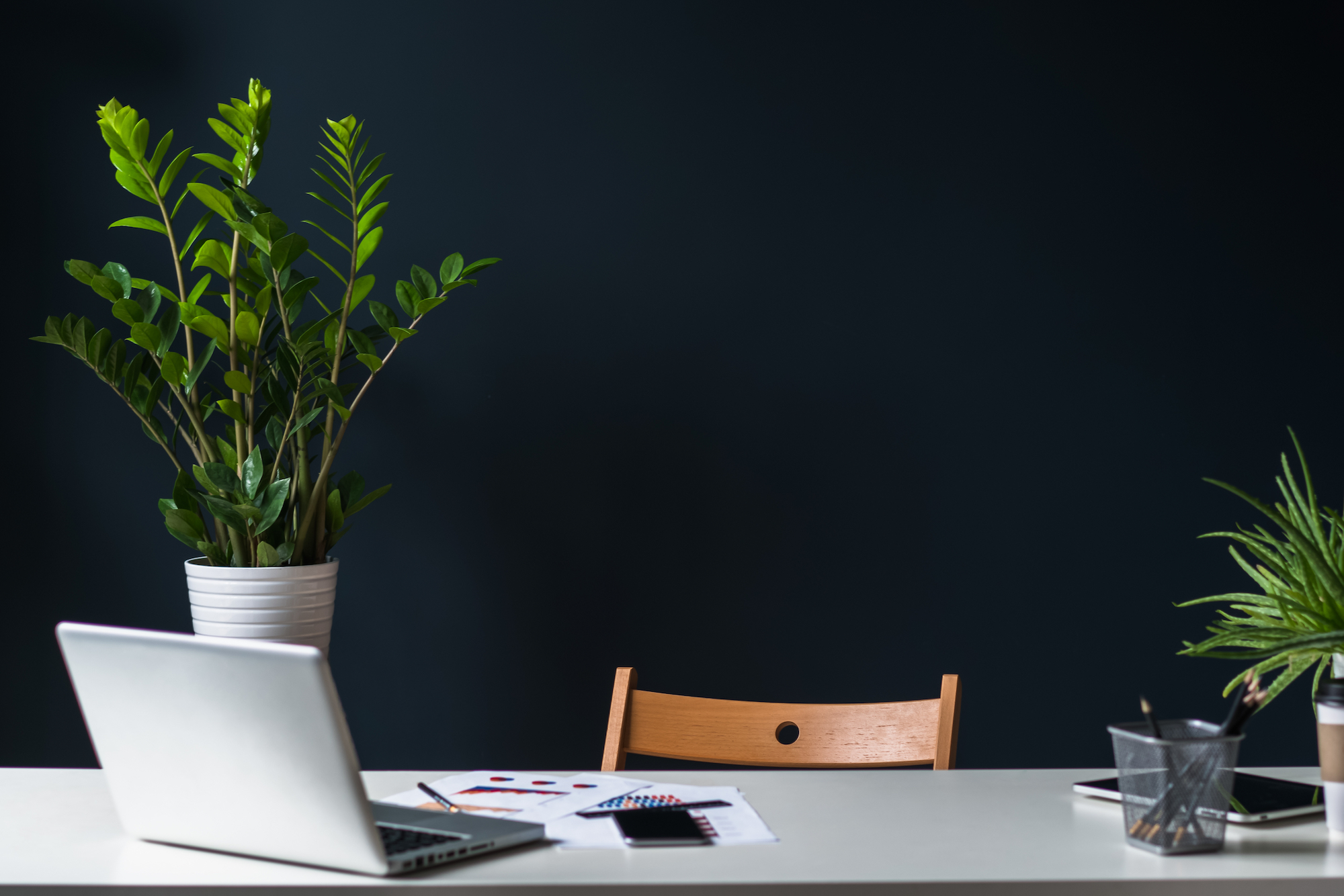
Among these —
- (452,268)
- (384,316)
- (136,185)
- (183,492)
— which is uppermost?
(136,185)

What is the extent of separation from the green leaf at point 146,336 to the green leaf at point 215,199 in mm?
237

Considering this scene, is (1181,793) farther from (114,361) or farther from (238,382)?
(114,361)

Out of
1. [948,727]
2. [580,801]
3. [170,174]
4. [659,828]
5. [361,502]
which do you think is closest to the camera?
[659,828]

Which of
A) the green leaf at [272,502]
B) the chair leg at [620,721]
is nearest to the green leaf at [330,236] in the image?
the green leaf at [272,502]

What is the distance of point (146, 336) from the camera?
1974 millimetres

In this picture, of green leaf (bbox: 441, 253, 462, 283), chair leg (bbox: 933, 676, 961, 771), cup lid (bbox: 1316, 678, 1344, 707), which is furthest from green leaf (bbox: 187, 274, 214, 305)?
cup lid (bbox: 1316, 678, 1344, 707)

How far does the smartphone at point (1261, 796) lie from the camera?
3.44 feet

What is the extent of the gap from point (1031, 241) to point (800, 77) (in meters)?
0.68

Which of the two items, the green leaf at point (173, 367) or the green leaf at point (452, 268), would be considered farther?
the green leaf at point (452, 268)

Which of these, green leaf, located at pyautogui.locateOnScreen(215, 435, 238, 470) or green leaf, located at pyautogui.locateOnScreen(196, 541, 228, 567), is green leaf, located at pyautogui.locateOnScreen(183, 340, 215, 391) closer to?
green leaf, located at pyautogui.locateOnScreen(215, 435, 238, 470)

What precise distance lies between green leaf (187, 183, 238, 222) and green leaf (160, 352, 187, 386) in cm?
26

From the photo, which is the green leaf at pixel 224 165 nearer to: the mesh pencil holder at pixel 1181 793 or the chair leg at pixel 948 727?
the chair leg at pixel 948 727

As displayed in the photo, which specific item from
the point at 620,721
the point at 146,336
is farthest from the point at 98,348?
the point at 620,721

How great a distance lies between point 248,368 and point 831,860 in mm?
1606
